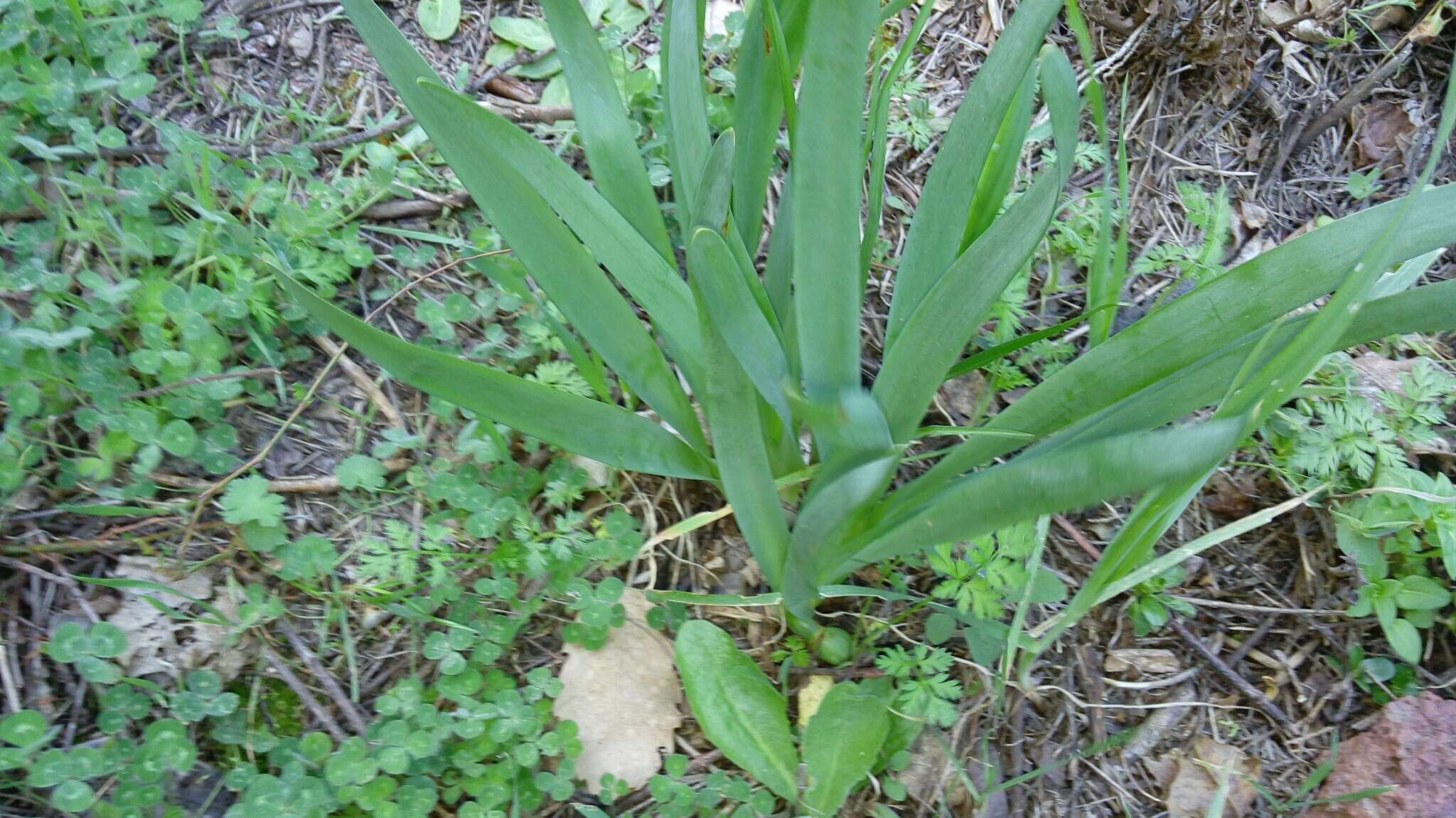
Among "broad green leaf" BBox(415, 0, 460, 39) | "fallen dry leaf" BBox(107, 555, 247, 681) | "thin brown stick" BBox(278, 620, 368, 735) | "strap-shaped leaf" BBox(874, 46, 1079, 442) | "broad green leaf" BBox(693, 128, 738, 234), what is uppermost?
"broad green leaf" BBox(415, 0, 460, 39)

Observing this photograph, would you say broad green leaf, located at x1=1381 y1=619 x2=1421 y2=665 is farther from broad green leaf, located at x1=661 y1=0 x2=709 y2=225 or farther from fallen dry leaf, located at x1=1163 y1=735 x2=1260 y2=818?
broad green leaf, located at x1=661 y1=0 x2=709 y2=225

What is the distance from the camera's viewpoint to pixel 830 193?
Result: 79cm

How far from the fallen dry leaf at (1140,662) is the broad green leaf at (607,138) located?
0.80m

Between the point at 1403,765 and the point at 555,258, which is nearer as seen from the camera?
the point at 555,258

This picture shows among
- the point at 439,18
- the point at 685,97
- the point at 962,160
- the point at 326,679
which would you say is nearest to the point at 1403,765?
the point at 962,160

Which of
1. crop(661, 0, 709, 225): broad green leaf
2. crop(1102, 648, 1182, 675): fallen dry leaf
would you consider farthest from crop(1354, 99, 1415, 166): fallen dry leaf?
crop(661, 0, 709, 225): broad green leaf

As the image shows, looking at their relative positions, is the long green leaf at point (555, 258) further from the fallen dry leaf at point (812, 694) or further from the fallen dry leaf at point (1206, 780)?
the fallen dry leaf at point (1206, 780)

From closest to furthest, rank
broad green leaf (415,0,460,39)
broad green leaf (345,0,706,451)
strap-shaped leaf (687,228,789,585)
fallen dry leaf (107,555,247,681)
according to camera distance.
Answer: strap-shaped leaf (687,228,789,585) < broad green leaf (345,0,706,451) < fallen dry leaf (107,555,247,681) < broad green leaf (415,0,460,39)

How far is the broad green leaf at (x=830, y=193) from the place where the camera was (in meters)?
0.70

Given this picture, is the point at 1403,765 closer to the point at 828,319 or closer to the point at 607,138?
the point at 828,319

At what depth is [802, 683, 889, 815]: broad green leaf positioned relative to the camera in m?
1.05

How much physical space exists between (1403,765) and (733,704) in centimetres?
82

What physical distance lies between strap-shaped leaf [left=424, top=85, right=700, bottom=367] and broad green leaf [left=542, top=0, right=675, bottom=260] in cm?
6

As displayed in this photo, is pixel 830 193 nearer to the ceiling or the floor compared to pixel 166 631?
nearer to the ceiling
